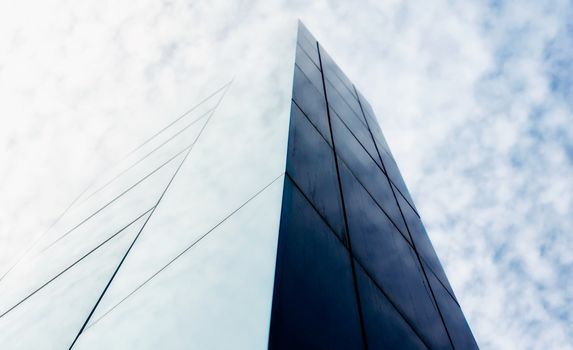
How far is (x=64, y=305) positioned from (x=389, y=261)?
3.71 metres

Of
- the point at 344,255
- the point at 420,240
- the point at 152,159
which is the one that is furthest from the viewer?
the point at 152,159

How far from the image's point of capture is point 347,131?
7660 millimetres

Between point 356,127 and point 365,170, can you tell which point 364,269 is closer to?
point 365,170

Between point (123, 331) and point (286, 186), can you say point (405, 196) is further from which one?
point (123, 331)

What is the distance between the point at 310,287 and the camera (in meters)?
3.01

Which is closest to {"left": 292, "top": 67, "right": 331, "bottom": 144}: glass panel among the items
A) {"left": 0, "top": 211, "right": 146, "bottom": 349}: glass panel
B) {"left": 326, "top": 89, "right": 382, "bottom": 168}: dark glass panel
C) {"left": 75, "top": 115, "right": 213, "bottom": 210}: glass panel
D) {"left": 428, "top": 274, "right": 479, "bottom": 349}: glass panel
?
{"left": 326, "top": 89, "right": 382, "bottom": 168}: dark glass panel

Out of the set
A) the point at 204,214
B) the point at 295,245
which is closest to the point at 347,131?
the point at 204,214

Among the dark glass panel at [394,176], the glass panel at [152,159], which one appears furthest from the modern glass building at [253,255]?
the dark glass panel at [394,176]

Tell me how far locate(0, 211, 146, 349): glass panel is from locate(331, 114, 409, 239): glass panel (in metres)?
3.12

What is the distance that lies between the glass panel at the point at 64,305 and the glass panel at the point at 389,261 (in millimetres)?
2705

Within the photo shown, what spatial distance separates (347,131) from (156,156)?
3.91 m

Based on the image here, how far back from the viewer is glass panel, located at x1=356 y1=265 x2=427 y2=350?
137 inches

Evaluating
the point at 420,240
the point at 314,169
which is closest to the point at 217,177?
the point at 314,169

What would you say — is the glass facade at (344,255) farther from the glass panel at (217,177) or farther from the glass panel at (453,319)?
the glass panel at (217,177)
